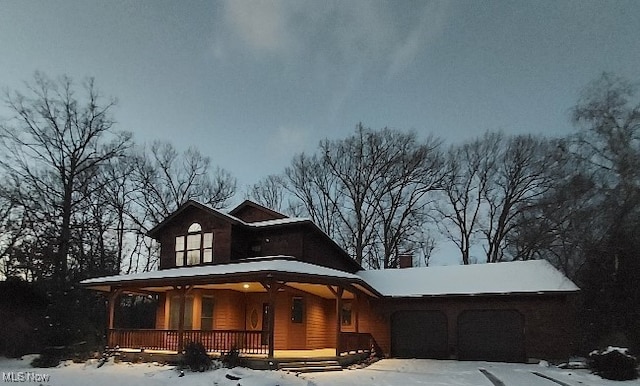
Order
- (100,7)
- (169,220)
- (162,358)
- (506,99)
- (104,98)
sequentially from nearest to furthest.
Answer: (100,7)
(162,358)
(506,99)
(169,220)
(104,98)

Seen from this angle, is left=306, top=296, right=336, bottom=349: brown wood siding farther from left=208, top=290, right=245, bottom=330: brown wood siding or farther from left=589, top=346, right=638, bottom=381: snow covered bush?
left=589, top=346, right=638, bottom=381: snow covered bush

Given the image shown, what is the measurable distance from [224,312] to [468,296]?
9959mm

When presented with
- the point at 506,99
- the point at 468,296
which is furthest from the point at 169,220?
the point at 506,99

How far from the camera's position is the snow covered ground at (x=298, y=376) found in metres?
14.2

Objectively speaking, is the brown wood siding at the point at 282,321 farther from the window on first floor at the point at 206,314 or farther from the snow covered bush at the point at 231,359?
the snow covered bush at the point at 231,359

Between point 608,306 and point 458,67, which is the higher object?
point 458,67

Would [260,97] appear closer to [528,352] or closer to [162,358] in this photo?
[162,358]

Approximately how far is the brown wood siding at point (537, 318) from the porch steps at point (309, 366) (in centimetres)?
719

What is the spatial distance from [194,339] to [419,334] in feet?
32.4

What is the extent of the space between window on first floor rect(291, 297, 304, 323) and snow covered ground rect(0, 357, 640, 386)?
12.2 feet

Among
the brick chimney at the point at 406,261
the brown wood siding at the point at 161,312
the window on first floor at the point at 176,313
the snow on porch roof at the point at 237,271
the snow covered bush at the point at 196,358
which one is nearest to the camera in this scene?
the snow covered bush at the point at 196,358

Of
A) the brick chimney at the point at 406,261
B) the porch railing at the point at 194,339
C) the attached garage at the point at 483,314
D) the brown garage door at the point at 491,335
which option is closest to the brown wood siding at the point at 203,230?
the porch railing at the point at 194,339

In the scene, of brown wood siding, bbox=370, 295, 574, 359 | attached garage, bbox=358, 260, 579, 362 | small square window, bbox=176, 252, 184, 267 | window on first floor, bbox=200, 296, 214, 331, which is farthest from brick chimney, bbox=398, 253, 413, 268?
small square window, bbox=176, 252, 184, 267

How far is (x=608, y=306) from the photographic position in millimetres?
19781
